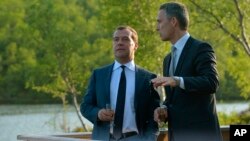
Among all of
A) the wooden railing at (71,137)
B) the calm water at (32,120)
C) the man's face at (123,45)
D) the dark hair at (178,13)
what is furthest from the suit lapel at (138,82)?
the calm water at (32,120)

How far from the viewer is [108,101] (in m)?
4.59

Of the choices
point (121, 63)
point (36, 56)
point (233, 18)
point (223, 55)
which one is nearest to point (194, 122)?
point (121, 63)

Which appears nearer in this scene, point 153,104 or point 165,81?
point 165,81

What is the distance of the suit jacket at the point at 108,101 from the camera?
460 cm

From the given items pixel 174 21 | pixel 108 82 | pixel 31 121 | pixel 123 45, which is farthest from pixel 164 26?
pixel 31 121

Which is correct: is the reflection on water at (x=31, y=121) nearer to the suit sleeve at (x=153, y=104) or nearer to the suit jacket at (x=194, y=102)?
the suit sleeve at (x=153, y=104)

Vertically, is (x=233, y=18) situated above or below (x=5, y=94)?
above

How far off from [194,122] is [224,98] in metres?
28.6

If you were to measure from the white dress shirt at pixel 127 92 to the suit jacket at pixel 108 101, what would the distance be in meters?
0.02

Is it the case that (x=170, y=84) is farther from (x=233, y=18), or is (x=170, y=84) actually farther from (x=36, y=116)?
(x=36, y=116)

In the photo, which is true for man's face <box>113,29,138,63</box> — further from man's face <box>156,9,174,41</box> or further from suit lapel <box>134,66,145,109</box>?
man's face <box>156,9,174,41</box>

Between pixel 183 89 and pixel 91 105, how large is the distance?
0.70 m

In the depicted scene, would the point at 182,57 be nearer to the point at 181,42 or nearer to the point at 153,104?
the point at 181,42

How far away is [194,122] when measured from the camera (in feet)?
14.0
